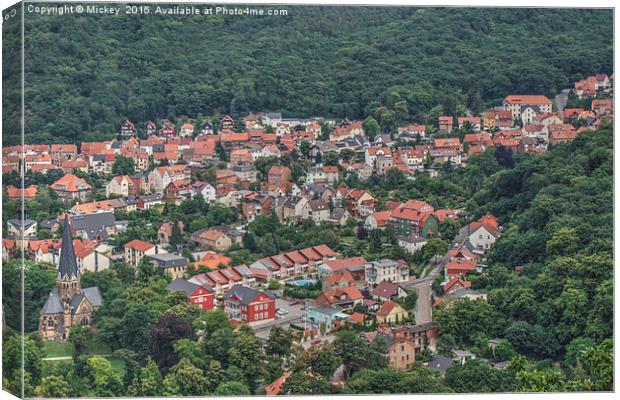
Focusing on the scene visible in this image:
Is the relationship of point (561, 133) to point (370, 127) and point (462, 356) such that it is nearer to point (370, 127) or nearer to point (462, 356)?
point (370, 127)

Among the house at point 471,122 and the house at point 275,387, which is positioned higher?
the house at point 471,122

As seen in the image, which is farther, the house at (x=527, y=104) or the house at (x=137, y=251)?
the house at (x=527, y=104)

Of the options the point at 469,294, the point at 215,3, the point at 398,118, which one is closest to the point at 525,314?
the point at 469,294

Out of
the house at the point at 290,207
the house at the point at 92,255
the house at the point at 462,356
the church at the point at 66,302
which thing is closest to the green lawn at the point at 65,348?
the church at the point at 66,302

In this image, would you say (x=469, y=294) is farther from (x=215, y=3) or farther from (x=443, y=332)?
(x=215, y=3)

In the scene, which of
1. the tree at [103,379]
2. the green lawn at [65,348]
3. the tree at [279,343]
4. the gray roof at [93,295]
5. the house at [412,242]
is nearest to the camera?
the tree at [103,379]

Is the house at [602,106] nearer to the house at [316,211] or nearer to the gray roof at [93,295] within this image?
the house at [316,211]

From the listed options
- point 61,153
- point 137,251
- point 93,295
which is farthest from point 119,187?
point 93,295
